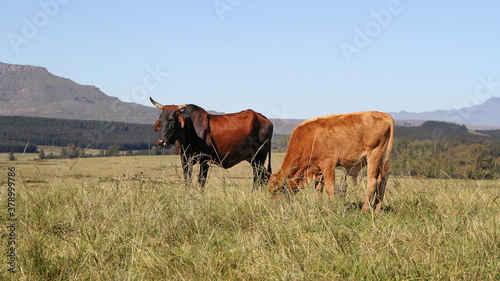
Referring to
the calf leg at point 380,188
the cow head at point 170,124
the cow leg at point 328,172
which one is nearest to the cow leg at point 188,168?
the cow head at point 170,124

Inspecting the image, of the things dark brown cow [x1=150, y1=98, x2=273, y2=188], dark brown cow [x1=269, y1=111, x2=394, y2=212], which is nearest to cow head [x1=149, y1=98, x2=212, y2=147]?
dark brown cow [x1=150, y1=98, x2=273, y2=188]

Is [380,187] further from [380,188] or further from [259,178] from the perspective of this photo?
[259,178]

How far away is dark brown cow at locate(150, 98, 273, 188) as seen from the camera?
10.9 meters

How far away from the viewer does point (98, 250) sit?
200 inches

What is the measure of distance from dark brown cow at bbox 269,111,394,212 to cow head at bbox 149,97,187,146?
3.32 meters

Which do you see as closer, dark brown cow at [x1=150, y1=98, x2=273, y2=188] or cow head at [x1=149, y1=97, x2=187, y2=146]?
cow head at [x1=149, y1=97, x2=187, y2=146]

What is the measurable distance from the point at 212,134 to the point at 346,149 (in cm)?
410

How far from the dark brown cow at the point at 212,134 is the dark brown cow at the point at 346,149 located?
238 cm

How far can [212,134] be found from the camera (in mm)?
11531

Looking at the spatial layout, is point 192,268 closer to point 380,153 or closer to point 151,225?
point 151,225

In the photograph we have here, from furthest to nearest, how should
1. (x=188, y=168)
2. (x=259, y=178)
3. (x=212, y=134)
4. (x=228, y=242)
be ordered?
(x=212, y=134)
(x=188, y=168)
(x=259, y=178)
(x=228, y=242)

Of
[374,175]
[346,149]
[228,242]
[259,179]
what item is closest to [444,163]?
[374,175]

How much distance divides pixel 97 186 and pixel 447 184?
22.0 feet

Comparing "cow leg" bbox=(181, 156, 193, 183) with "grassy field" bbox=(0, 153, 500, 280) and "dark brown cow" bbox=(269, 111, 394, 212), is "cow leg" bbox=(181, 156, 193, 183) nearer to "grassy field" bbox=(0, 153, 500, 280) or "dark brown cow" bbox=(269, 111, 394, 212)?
"grassy field" bbox=(0, 153, 500, 280)
